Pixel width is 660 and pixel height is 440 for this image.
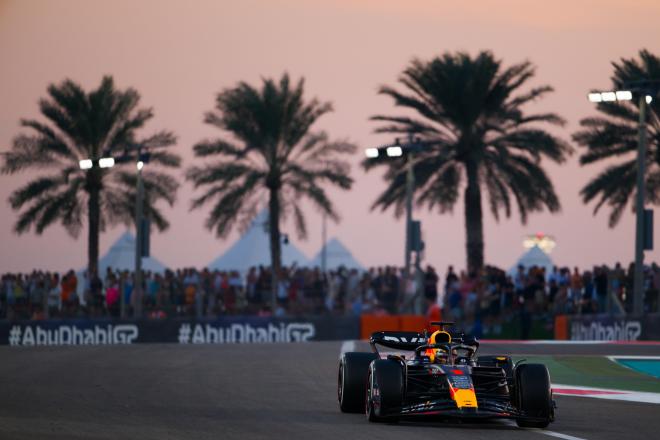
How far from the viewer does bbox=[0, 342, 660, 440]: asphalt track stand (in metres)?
11.5

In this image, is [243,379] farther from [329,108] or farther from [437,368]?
[329,108]

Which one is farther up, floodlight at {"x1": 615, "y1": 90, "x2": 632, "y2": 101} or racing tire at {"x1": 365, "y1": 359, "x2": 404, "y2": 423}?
floodlight at {"x1": 615, "y1": 90, "x2": 632, "y2": 101}

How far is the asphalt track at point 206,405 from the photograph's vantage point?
11547 millimetres

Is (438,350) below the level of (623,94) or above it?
below

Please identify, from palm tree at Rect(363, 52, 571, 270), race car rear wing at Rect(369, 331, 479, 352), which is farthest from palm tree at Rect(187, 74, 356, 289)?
race car rear wing at Rect(369, 331, 479, 352)

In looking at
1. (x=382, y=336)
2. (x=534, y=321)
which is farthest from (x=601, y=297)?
(x=382, y=336)

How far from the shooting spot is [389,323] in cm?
3734

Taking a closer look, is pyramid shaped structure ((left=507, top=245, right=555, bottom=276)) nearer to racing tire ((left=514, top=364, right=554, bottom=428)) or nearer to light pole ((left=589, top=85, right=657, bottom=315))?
light pole ((left=589, top=85, right=657, bottom=315))

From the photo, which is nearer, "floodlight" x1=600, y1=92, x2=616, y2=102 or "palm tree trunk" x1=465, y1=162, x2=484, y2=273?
"floodlight" x1=600, y1=92, x2=616, y2=102

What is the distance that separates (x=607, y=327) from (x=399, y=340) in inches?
772

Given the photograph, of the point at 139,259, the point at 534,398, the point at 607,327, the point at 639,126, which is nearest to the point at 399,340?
the point at 534,398

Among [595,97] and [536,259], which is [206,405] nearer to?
[595,97]

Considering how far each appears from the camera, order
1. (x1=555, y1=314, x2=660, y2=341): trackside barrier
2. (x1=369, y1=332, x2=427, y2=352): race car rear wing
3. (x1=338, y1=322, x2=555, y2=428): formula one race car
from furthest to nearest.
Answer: (x1=555, y1=314, x2=660, y2=341): trackside barrier
(x1=369, y1=332, x2=427, y2=352): race car rear wing
(x1=338, y1=322, x2=555, y2=428): formula one race car

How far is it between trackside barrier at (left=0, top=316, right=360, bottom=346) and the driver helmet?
22839mm
